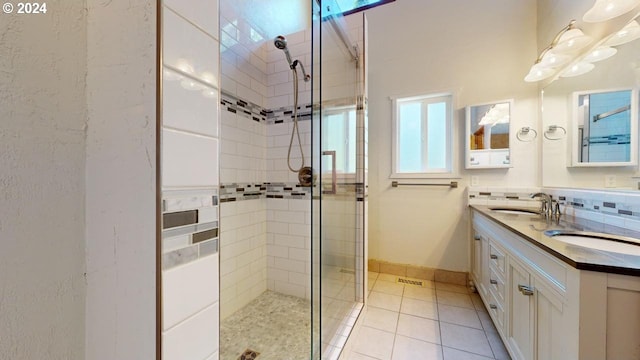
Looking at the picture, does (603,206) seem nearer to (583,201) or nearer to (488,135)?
(583,201)

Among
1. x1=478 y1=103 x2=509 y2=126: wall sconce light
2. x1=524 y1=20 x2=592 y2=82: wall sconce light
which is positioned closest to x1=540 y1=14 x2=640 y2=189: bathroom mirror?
x1=524 y1=20 x2=592 y2=82: wall sconce light

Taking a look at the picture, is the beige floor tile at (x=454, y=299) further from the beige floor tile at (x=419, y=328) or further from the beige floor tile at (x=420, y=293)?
the beige floor tile at (x=419, y=328)

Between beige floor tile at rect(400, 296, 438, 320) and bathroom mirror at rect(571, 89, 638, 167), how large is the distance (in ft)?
5.08

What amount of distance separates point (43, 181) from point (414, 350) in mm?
1879

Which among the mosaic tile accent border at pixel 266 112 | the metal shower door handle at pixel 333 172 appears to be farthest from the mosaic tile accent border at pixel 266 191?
the mosaic tile accent border at pixel 266 112

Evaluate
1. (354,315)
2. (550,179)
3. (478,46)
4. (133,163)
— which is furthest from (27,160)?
(478,46)

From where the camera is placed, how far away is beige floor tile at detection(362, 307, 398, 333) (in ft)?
5.68

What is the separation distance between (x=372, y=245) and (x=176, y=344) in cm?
251

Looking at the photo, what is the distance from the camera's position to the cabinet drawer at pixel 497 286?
1.45 metres

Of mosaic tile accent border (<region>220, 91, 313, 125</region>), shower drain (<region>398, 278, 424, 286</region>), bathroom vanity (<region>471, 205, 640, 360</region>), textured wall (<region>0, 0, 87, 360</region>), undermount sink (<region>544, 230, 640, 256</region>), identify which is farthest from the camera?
shower drain (<region>398, 278, 424, 286</region>)

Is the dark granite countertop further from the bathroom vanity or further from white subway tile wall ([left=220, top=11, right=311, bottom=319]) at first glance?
white subway tile wall ([left=220, top=11, right=311, bottom=319])

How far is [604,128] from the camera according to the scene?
155 centimetres

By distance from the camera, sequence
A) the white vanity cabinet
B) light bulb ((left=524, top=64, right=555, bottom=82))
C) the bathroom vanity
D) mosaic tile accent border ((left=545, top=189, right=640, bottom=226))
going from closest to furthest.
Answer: the bathroom vanity → the white vanity cabinet → mosaic tile accent border ((left=545, top=189, right=640, bottom=226)) → light bulb ((left=524, top=64, right=555, bottom=82))

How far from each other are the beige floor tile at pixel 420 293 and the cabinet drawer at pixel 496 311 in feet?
1.68
